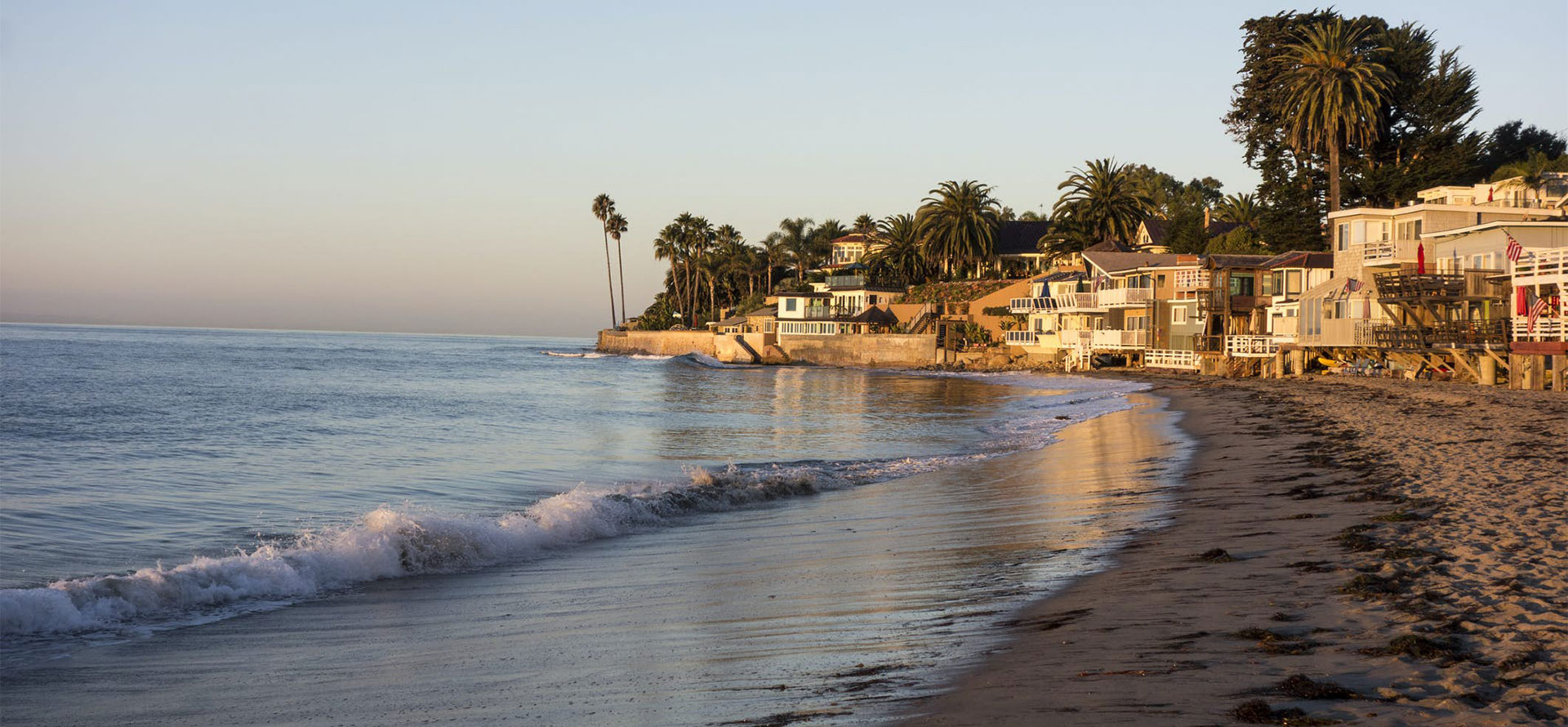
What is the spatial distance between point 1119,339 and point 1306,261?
16.4 metres

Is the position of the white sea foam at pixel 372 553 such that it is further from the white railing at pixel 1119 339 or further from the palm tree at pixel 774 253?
the palm tree at pixel 774 253

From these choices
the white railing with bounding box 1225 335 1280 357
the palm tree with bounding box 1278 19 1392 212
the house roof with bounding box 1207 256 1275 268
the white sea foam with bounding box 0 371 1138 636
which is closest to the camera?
the white sea foam with bounding box 0 371 1138 636

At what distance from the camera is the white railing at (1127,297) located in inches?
2756

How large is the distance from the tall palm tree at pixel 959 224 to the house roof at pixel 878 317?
405 inches

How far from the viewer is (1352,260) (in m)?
51.2

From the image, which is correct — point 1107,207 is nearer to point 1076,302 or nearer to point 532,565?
point 1076,302

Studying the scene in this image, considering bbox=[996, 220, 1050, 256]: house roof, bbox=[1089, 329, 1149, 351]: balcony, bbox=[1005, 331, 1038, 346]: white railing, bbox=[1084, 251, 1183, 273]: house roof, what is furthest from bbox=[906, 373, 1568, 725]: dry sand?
bbox=[996, 220, 1050, 256]: house roof

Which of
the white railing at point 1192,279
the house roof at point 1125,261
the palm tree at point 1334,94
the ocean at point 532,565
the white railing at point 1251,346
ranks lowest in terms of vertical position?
the ocean at point 532,565

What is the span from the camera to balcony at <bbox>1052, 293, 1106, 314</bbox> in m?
75.9

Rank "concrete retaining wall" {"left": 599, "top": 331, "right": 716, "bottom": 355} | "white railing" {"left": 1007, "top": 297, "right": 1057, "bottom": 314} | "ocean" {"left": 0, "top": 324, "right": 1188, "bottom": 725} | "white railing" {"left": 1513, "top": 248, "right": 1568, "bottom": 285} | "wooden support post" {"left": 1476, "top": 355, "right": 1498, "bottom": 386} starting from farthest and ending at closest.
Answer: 1. "concrete retaining wall" {"left": 599, "top": 331, "right": 716, "bottom": 355}
2. "white railing" {"left": 1007, "top": 297, "right": 1057, "bottom": 314}
3. "wooden support post" {"left": 1476, "top": 355, "right": 1498, "bottom": 386}
4. "white railing" {"left": 1513, "top": 248, "right": 1568, "bottom": 285}
5. "ocean" {"left": 0, "top": 324, "right": 1188, "bottom": 725}

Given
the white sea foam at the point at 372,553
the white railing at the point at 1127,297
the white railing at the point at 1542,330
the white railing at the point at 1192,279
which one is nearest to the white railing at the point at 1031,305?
the white railing at the point at 1127,297

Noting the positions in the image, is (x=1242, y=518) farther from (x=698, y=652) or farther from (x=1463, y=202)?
(x=1463, y=202)

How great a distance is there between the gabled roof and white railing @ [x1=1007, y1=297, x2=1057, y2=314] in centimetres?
1992

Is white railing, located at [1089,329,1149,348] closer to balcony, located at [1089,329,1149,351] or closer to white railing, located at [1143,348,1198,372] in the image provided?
balcony, located at [1089,329,1149,351]
